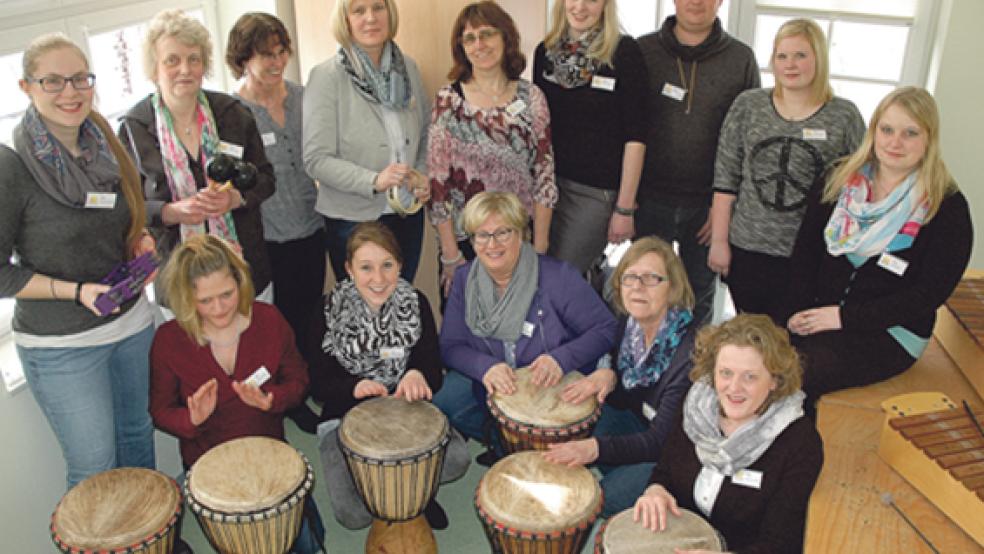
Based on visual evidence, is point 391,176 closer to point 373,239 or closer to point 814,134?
point 373,239

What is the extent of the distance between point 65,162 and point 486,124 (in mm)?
1532

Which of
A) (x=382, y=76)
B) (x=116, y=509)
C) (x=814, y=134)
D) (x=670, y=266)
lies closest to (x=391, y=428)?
(x=116, y=509)

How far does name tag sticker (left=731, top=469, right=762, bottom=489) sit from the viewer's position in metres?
2.42

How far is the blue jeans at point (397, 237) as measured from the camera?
143 inches

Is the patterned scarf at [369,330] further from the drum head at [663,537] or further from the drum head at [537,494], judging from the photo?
the drum head at [663,537]

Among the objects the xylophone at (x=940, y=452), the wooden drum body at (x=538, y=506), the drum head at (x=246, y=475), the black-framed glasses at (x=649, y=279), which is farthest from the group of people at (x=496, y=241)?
the xylophone at (x=940, y=452)

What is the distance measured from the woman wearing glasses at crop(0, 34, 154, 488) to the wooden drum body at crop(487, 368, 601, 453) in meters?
1.29

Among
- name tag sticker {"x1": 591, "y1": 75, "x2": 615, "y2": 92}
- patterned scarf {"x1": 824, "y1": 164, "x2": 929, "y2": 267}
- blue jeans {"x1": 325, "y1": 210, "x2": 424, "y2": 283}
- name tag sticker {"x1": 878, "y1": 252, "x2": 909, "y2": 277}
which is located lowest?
blue jeans {"x1": 325, "y1": 210, "x2": 424, "y2": 283}

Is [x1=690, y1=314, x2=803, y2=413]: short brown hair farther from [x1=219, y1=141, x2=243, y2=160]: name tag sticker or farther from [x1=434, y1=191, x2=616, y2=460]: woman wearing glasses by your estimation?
[x1=219, y1=141, x2=243, y2=160]: name tag sticker

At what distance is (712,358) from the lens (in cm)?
256

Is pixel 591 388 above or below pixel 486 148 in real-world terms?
below

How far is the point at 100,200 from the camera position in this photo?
106 inches

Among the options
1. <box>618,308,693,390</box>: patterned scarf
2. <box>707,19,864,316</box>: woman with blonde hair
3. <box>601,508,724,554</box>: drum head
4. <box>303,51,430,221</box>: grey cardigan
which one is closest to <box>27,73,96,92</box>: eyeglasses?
<box>303,51,430,221</box>: grey cardigan

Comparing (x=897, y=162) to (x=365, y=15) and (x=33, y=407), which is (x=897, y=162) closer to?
(x=365, y=15)
